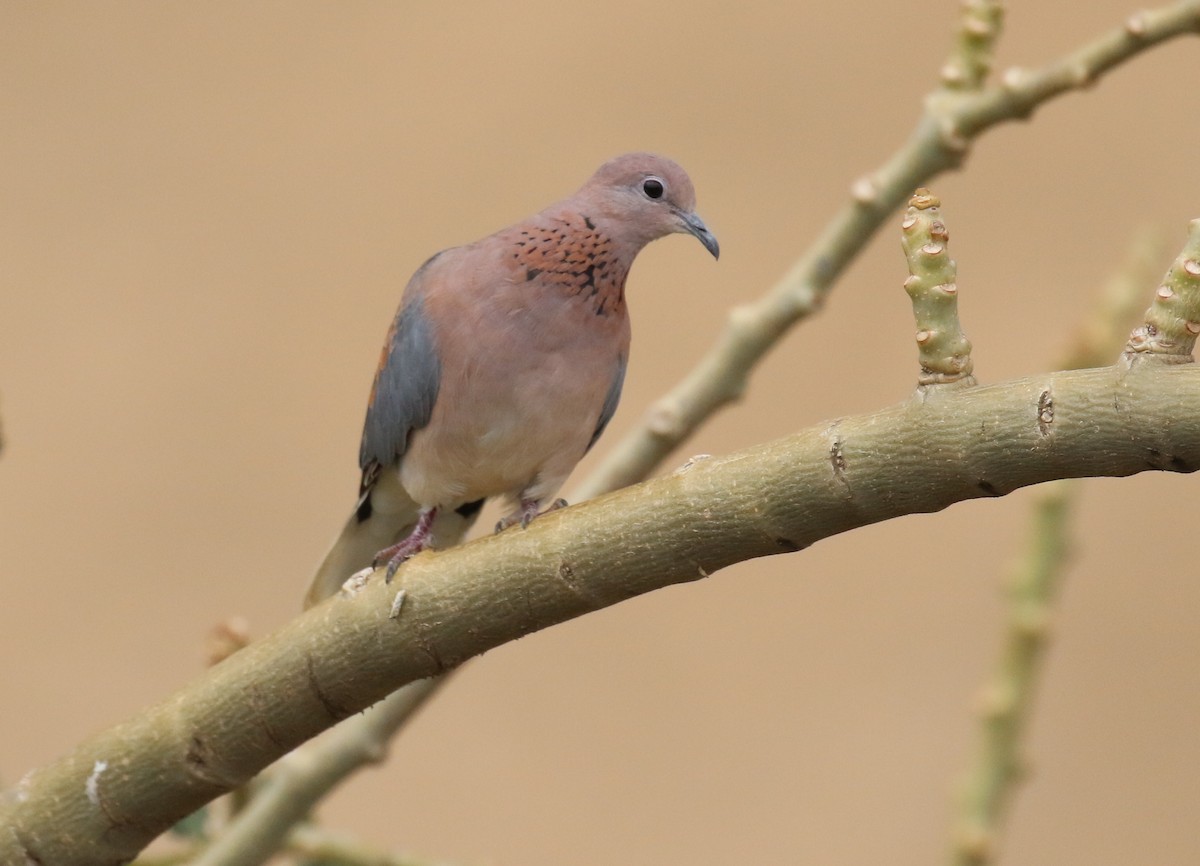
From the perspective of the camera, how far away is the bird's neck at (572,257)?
53.7 inches

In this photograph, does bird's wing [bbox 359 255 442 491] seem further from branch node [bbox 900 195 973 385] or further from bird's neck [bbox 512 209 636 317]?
branch node [bbox 900 195 973 385]

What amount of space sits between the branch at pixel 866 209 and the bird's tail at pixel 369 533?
26cm

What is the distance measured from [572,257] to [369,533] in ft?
1.38

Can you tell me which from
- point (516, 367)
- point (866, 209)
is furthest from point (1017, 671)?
point (516, 367)

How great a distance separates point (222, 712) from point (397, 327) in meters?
→ 0.55

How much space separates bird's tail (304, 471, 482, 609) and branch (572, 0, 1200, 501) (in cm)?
26

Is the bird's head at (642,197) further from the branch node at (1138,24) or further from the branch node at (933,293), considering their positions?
the branch node at (933,293)

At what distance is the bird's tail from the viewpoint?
1567mm

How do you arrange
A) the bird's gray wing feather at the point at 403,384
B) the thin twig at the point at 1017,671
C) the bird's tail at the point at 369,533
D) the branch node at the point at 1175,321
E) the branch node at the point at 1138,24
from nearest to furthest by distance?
the branch node at the point at 1175,321 < the branch node at the point at 1138,24 < the thin twig at the point at 1017,671 < the bird's gray wing feather at the point at 403,384 < the bird's tail at the point at 369,533

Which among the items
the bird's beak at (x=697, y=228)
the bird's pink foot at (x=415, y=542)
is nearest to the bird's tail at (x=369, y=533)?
the bird's pink foot at (x=415, y=542)

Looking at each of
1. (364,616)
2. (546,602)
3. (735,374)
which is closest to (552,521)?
(546,602)

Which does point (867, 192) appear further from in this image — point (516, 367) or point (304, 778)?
point (304, 778)

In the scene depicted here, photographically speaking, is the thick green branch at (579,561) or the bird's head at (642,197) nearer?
the thick green branch at (579,561)

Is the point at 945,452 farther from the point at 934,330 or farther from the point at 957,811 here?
the point at 957,811
